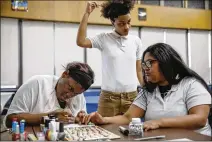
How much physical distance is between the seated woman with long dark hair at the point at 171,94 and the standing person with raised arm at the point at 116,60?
453mm

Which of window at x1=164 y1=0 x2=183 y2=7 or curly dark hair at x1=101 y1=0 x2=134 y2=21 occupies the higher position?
window at x1=164 y1=0 x2=183 y2=7

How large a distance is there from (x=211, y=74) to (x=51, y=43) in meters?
2.96

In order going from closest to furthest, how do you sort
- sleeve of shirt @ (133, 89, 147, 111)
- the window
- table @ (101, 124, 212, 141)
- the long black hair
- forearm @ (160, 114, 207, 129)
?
table @ (101, 124, 212, 141) < forearm @ (160, 114, 207, 129) < the long black hair < sleeve of shirt @ (133, 89, 147, 111) < the window

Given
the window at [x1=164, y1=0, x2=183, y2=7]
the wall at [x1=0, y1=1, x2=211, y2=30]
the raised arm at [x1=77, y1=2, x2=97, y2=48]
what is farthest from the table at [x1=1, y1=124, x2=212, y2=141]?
the window at [x1=164, y1=0, x2=183, y2=7]

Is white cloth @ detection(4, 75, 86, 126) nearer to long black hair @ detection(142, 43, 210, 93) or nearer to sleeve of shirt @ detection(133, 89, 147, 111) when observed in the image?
sleeve of shirt @ detection(133, 89, 147, 111)

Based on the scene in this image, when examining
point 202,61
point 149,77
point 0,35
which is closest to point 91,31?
point 0,35

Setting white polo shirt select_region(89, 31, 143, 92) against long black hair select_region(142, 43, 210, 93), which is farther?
white polo shirt select_region(89, 31, 143, 92)

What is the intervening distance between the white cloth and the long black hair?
21.4 inches

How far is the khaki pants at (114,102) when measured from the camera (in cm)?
194

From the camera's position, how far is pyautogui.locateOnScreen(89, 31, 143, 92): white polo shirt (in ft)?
6.41

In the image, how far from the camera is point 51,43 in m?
4.24

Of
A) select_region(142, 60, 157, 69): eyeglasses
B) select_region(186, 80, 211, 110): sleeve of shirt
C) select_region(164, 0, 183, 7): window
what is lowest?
select_region(186, 80, 211, 110): sleeve of shirt

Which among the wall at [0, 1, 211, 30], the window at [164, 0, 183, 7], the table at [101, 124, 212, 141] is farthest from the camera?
the window at [164, 0, 183, 7]

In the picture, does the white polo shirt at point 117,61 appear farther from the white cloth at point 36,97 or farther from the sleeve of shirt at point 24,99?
the sleeve of shirt at point 24,99
